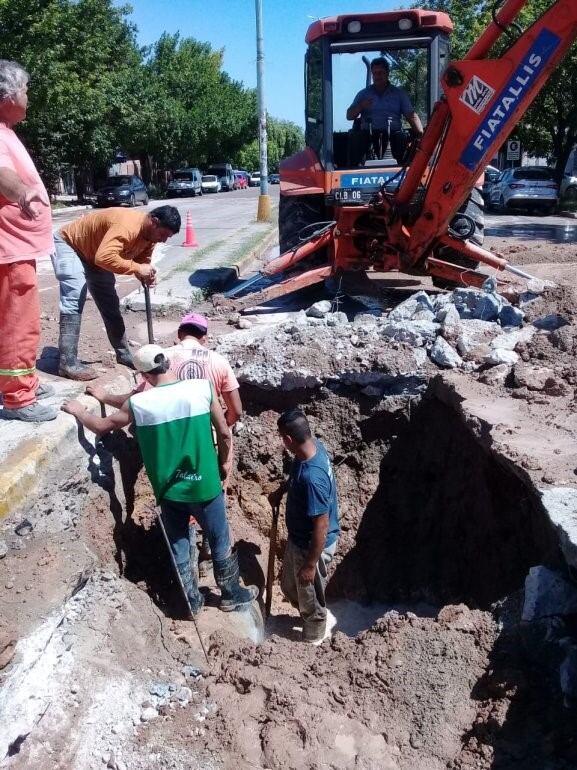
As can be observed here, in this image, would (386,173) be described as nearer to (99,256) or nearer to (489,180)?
(99,256)

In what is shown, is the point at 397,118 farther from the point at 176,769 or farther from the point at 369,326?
the point at 176,769

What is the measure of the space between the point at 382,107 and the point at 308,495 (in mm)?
5551

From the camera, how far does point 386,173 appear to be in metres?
8.40

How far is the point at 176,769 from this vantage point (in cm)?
328

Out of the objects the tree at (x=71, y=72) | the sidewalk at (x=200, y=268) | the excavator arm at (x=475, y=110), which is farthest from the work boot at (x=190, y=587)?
the tree at (x=71, y=72)

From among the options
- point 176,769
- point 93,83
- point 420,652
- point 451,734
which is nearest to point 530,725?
point 451,734

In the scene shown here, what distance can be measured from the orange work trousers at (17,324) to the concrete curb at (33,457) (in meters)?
0.33

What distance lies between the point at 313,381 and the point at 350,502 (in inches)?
42.9

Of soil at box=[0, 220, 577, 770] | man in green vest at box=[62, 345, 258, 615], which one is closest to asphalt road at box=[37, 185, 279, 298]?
soil at box=[0, 220, 577, 770]

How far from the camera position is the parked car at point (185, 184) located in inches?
1647

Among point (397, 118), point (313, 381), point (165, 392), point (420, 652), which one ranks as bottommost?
point (420, 652)

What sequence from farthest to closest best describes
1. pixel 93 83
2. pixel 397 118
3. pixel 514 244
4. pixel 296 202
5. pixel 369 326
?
1. pixel 93 83
2. pixel 514 244
3. pixel 296 202
4. pixel 397 118
5. pixel 369 326

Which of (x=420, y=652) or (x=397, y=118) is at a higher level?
(x=397, y=118)

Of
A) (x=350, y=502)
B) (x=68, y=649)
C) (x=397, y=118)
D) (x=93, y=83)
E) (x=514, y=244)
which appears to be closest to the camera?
(x=68, y=649)
